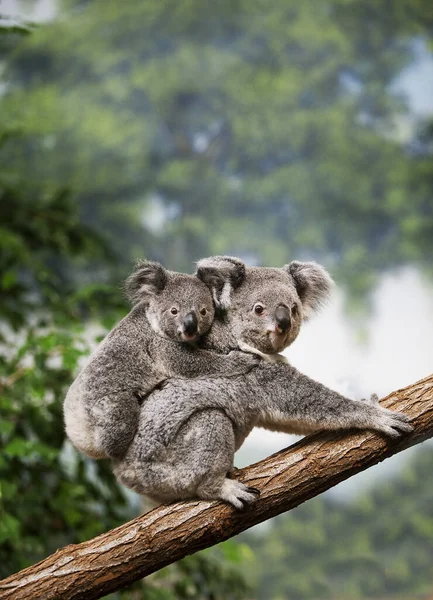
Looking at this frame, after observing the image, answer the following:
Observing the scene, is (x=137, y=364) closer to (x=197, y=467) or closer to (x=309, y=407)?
(x=197, y=467)

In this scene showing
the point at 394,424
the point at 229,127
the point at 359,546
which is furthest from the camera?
the point at 229,127

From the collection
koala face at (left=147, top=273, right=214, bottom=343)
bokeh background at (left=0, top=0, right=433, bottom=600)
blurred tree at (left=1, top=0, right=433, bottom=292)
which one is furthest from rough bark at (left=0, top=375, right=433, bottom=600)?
blurred tree at (left=1, top=0, right=433, bottom=292)

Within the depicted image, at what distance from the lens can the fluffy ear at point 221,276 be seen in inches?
105

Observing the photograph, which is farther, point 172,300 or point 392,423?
point 172,300

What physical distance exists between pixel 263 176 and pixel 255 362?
906 cm

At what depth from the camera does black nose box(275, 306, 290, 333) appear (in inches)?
99.2

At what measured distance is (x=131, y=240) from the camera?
437 inches

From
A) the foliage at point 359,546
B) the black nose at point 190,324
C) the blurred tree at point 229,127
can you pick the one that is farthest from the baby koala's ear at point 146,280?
the foliage at point 359,546

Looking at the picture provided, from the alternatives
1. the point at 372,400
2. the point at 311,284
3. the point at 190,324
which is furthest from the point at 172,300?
the point at 372,400

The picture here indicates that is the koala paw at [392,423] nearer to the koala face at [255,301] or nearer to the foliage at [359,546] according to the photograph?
the koala face at [255,301]

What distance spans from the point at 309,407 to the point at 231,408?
295mm

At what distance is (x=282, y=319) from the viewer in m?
2.52

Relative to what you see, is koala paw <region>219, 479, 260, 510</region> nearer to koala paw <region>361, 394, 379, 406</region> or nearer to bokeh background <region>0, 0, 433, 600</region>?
koala paw <region>361, 394, 379, 406</region>

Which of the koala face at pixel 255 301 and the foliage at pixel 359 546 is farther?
the foliage at pixel 359 546
